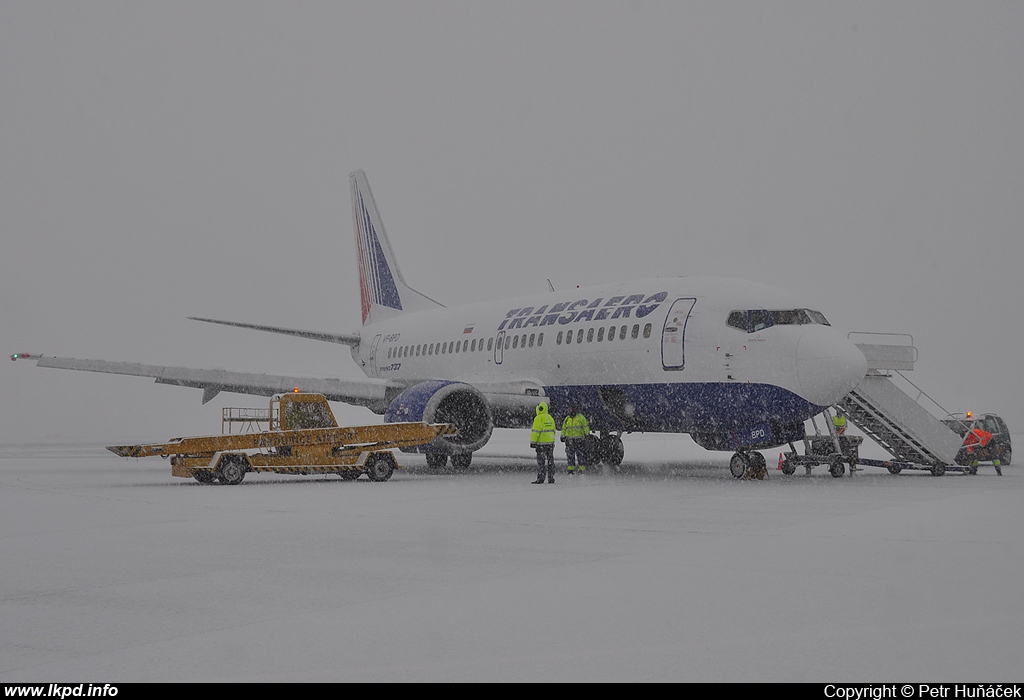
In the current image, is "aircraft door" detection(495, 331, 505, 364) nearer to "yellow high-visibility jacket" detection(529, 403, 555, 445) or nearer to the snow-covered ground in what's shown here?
"yellow high-visibility jacket" detection(529, 403, 555, 445)

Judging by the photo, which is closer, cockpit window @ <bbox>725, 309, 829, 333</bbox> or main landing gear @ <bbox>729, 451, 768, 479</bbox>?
cockpit window @ <bbox>725, 309, 829, 333</bbox>

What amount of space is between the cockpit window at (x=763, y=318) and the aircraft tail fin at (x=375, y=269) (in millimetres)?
12809

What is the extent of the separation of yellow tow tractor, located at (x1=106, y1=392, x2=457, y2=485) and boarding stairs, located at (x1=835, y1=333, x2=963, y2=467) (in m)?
8.56

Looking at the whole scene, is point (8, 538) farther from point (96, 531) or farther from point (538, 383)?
Answer: point (538, 383)

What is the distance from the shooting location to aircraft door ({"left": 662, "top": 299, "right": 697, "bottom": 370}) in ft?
54.0

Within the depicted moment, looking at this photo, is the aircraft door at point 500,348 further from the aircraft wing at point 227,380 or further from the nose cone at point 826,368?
the nose cone at point 826,368

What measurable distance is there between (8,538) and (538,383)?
38.6ft

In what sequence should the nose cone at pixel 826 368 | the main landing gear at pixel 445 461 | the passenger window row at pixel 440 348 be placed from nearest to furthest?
the nose cone at pixel 826 368, the main landing gear at pixel 445 461, the passenger window row at pixel 440 348

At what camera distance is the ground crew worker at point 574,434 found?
18469 millimetres

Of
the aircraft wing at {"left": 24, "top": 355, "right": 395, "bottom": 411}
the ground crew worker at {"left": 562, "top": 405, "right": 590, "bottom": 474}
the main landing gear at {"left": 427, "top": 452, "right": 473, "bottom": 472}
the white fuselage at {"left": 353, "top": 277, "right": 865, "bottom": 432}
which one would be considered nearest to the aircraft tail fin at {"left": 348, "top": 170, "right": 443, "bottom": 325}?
the white fuselage at {"left": 353, "top": 277, "right": 865, "bottom": 432}

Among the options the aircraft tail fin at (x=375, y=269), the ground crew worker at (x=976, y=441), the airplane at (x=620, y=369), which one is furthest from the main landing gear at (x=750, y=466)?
the aircraft tail fin at (x=375, y=269)

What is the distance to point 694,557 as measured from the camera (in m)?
7.43

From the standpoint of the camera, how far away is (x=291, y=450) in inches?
631
